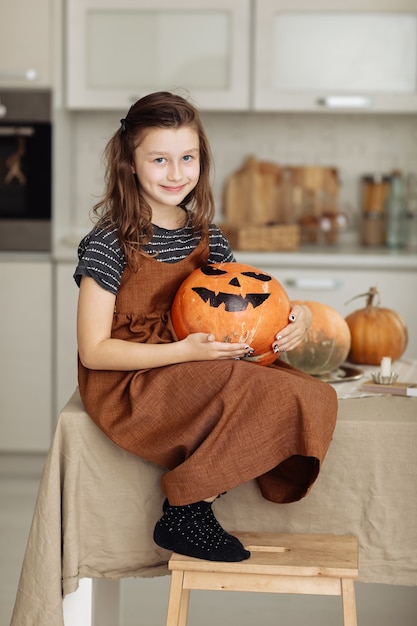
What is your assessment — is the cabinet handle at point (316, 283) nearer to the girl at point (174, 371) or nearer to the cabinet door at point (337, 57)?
the cabinet door at point (337, 57)

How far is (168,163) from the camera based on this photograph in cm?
171

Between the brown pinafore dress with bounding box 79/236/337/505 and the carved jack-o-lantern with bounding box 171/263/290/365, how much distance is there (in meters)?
0.07

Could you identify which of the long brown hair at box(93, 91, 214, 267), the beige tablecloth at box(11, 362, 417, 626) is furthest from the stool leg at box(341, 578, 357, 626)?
the long brown hair at box(93, 91, 214, 267)

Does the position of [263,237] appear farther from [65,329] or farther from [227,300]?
[227,300]

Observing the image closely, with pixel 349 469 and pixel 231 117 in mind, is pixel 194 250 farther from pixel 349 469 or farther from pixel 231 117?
pixel 231 117

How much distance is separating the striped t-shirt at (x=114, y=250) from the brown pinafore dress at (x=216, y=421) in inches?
1.7

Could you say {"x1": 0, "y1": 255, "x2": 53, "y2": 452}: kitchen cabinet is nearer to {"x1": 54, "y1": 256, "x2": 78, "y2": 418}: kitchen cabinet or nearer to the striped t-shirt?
{"x1": 54, "y1": 256, "x2": 78, "y2": 418}: kitchen cabinet

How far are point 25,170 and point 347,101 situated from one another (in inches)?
49.9

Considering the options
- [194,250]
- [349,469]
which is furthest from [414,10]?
[349,469]

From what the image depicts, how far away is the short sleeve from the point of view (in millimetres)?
1666

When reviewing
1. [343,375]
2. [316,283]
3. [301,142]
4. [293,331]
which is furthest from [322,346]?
[301,142]

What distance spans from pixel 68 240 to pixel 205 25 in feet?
3.29

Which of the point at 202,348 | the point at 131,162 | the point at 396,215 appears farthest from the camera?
the point at 396,215

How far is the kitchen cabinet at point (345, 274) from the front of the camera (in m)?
3.55
